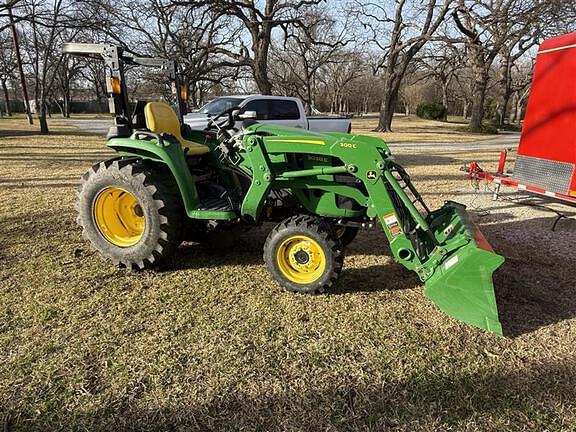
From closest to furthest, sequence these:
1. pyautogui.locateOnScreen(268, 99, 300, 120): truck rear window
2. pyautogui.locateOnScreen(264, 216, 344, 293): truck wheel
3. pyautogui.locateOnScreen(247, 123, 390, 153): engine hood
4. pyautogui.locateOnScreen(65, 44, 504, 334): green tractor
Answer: pyautogui.locateOnScreen(65, 44, 504, 334): green tractor < pyautogui.locateOnScreen(264, 216, 344, 293): truck wheel < pyautogui.locateOnScreen(247, 123, 390, 153): engine hood < pyautogui.locateOnScreen(268, 99, 300, 120): truck rear window

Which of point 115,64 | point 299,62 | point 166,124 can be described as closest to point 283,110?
point 166,124

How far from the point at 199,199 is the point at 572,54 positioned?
5211 millimetres

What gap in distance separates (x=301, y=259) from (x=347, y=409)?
1430 mm

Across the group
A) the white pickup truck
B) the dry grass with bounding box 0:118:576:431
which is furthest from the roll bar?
the white pickup truck

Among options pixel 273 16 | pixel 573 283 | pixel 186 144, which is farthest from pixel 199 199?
pixel 273 16

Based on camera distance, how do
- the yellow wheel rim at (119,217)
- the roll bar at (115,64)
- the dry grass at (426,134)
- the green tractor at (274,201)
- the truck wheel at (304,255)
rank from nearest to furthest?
1. the green tractor at (274,201)
2. the truck wheel at (304,255)
3. the roll bar at (115,64)
4. the yellow wheel rim at (119,217)
5. the dry grass at (426,134)

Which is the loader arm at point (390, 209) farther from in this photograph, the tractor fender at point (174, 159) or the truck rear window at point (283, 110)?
the truck rear window at point (283, 110)

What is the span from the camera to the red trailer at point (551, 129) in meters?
5.41

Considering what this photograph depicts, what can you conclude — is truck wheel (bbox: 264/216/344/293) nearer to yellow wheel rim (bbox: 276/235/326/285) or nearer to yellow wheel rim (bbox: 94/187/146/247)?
yellow wheel rim (bbox: 276/235/326/285)

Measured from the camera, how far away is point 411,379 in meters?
2.47

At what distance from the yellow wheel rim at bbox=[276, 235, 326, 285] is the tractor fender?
94 centimetres

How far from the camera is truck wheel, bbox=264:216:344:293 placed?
10.9ft

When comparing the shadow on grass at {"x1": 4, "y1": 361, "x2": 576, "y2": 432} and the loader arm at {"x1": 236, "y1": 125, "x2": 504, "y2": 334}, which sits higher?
the loader arm at {"x1": 236, "y1": 125, "x2": 504, "y2": 334}

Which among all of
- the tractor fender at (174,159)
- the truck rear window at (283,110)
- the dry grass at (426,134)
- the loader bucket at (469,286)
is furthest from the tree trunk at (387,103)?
the loader bucket at (469,286)
